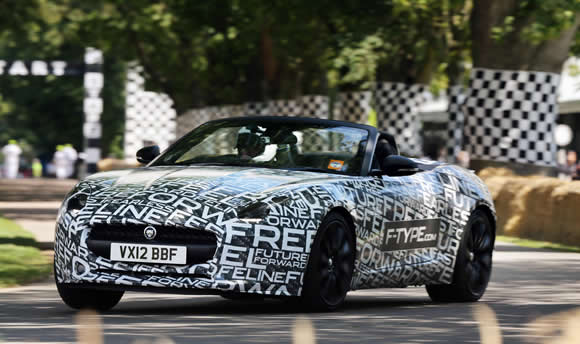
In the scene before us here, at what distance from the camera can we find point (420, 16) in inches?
1209

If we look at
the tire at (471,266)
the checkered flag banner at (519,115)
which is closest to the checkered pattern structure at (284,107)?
the checkered flag banner at (519,115)

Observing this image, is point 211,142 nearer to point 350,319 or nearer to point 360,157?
point 360,157

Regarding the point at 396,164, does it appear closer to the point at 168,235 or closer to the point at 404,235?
the point at 404,235

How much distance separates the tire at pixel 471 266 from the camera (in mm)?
10914

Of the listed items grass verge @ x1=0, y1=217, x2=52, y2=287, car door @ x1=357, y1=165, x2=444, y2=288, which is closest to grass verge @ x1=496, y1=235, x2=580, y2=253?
grass verge @ x1=0, y1=217, x2=52, y2=287

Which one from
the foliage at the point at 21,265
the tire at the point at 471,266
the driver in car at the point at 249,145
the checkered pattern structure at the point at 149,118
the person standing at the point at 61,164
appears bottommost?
the person standing at the point at 61,164

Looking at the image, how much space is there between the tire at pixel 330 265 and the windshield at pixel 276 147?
2.15 ft

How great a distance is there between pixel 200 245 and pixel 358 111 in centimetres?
2744

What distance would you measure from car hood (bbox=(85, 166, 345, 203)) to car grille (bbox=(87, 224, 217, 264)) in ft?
0.77

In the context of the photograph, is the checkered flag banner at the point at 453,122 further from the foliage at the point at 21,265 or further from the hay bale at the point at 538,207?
the foliage at the point at 21,265

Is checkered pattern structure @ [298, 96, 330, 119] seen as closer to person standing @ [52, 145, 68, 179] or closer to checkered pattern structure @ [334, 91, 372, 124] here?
checkered pattern structure @ [334, 91, 372, 124]

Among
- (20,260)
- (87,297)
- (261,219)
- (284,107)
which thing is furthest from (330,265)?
(284,107)

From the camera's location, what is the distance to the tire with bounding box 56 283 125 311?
9.12 metres

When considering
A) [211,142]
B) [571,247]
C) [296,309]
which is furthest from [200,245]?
[571,247]
